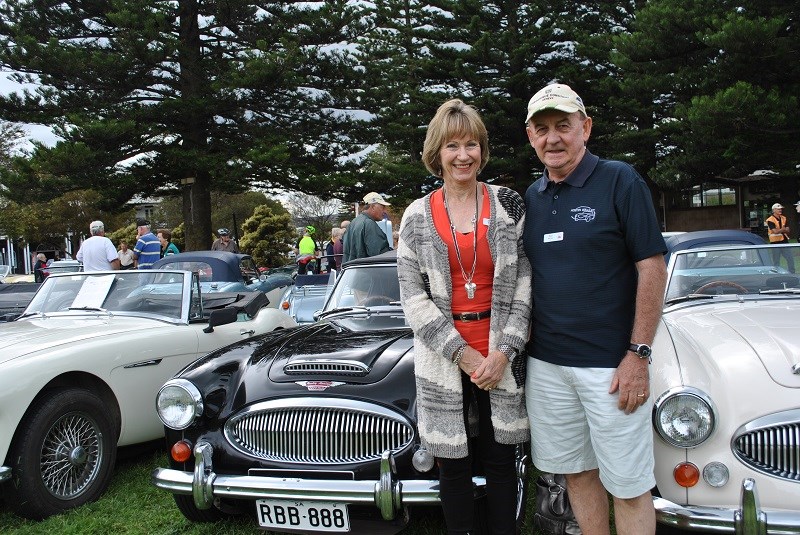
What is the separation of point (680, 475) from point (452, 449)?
3.28ft

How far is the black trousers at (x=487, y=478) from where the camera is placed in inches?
107

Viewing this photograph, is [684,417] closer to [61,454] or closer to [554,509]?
[554,509]

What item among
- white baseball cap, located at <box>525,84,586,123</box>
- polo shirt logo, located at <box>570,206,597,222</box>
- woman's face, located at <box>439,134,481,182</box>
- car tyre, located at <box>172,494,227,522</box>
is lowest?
car tyre, located at <box>172,494,227,522</box>

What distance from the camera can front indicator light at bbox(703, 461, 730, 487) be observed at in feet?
9.19

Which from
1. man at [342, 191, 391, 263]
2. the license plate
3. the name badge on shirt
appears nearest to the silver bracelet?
the name badge on shirt

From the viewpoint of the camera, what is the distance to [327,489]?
3143mm

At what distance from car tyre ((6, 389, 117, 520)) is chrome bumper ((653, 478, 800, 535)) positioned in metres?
3.35

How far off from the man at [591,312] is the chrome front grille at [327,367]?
1.08 metres

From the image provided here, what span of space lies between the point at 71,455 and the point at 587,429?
10.4ft

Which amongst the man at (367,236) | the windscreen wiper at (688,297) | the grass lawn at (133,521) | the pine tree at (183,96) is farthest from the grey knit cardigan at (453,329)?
the pine tree at (183,96)

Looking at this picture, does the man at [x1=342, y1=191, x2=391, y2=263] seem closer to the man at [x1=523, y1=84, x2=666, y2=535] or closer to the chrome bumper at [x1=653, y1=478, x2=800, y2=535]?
the man at [x1=523, y1=84, x2=666, y2=535]

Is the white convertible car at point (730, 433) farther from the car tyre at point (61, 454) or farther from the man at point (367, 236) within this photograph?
the man at point (367, 236)

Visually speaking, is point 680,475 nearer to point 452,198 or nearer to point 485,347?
point 485,347

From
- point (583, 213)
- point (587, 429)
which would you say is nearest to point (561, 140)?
point (583, 213)
